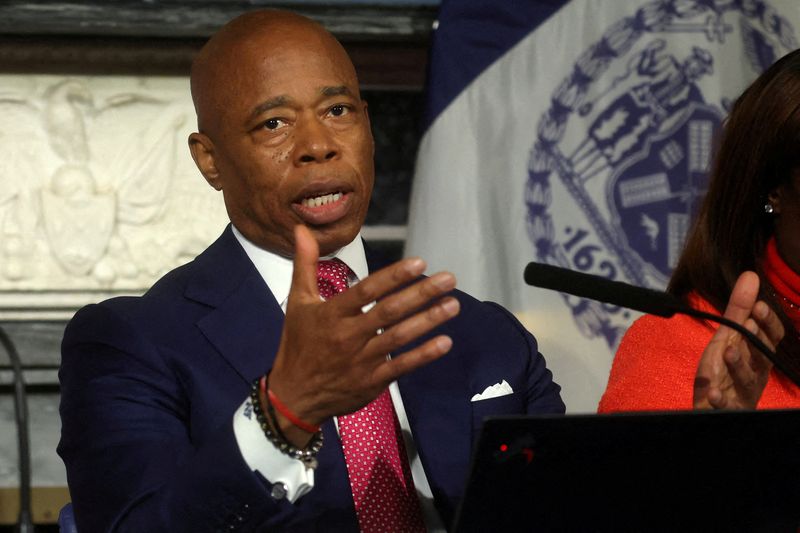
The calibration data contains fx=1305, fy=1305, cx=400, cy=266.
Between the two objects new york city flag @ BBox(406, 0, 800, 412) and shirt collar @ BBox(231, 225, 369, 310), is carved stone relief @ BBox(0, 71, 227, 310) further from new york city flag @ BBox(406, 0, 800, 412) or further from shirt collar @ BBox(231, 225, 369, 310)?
shirt collar @ BBox(231, 225, 369, 310)

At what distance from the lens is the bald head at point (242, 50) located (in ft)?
5.22

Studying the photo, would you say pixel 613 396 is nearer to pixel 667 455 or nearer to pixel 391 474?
pixel 391 474

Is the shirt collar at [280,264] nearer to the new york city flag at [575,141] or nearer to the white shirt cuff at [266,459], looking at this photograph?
the white shirt cuff at [266,459]

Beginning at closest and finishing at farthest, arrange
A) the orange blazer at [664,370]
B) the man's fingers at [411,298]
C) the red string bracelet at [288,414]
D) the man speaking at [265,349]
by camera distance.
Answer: the man's fingers at [411,298], the red string bracelet at [288,414], the man speaking at [265,349], the orange blazer at [664,370]

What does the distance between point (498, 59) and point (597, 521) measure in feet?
4.95

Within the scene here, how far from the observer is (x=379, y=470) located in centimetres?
154

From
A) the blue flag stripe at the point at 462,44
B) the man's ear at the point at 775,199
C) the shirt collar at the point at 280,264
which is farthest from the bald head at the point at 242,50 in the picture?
the blue flag stripe at the point at 462,44

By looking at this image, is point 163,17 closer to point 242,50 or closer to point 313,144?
point 242,50

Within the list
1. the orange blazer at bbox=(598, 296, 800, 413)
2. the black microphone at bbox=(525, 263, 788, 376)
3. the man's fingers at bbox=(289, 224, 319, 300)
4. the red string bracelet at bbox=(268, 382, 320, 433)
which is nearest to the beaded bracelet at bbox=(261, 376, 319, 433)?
the red string bracelet at bbox=(268, 382, 320, 433)

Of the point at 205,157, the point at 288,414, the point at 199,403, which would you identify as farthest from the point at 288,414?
the point at 205,157

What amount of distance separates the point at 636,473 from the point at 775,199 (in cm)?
81

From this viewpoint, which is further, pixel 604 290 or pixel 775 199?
pixel 775 199

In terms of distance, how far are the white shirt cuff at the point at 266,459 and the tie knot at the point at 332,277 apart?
340mm

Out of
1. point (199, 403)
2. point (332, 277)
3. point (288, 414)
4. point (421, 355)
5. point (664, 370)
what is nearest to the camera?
point (421, 355)
